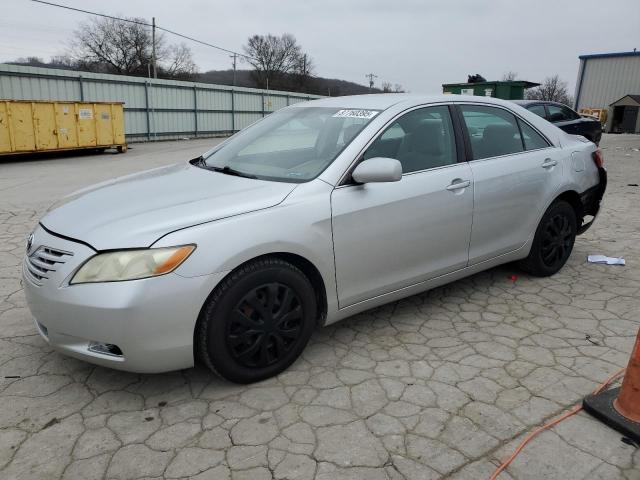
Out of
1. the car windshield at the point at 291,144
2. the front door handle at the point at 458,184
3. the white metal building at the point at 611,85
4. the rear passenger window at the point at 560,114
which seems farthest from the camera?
the white metal building at the point at 611,85

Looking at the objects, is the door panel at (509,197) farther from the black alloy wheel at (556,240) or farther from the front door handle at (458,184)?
the black alloy wheel at (556,240)

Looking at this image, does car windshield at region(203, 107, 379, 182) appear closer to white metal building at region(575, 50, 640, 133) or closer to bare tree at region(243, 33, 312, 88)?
white metal building at region(575, 50, 640, 133)

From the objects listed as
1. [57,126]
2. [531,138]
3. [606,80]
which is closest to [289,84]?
[606,80]

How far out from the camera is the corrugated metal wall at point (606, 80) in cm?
3888

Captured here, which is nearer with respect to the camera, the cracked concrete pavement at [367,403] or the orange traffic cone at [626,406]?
the cracked concrete pavement at [367,403]

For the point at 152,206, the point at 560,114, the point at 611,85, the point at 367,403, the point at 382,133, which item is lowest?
the point at 367,403

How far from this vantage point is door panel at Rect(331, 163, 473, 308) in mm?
2965

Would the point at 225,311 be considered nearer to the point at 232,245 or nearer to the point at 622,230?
the point at 232,245

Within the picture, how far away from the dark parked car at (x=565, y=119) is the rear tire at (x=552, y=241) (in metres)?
7.60

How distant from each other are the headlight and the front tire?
0.90 feet

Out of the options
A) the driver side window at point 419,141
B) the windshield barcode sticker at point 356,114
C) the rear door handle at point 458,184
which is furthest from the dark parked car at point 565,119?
the windshield barcode sticker at point 356,114

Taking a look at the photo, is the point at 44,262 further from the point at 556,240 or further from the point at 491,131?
the point at 556,240

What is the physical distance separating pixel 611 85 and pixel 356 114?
145 feet

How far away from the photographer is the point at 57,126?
1466 centimetres
